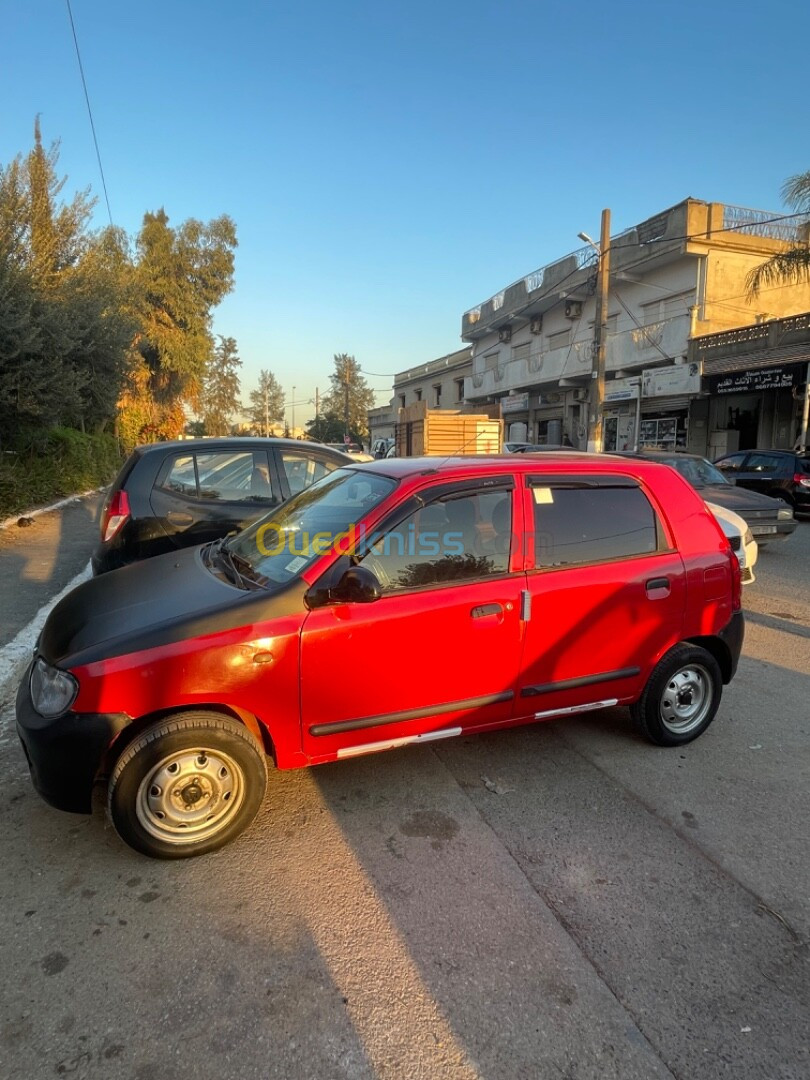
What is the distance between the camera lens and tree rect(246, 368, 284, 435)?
3971 inches

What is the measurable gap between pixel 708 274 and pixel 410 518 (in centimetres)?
2546

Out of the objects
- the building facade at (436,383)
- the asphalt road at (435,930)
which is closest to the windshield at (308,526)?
the asphalt road at (435,930)

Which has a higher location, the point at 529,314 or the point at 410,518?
the point at 529,314

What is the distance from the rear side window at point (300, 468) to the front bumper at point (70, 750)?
3.57m

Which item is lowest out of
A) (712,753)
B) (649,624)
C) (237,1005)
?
(712,753)

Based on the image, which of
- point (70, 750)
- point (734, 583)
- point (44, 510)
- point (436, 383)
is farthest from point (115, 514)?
point (436, 383)

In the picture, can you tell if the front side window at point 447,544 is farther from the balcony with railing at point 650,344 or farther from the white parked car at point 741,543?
the balcony with railing at point 650,344

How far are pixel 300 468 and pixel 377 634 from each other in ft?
11.4

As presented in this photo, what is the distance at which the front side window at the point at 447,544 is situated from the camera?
300cm

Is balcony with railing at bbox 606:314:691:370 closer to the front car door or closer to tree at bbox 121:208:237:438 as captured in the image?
tree at bbox 121:208:237:438

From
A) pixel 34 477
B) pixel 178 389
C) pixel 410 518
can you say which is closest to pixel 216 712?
pixel 410 518

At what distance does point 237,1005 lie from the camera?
199cm

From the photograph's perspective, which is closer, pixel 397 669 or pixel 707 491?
pixel 397 669

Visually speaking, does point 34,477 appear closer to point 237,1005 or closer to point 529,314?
point 237,1005
